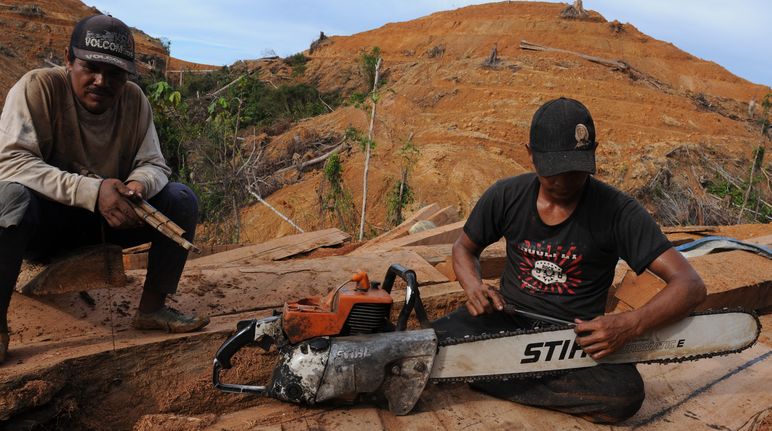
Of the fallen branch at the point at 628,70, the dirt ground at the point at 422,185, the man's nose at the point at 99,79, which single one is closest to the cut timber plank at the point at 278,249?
the dirt ground at the point at 422,185

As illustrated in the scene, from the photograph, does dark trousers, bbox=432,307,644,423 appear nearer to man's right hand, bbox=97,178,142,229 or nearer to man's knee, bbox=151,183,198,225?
man's knee, bbox=151,183,198,225

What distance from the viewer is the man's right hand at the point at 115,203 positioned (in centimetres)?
269

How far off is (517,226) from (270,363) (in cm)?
150

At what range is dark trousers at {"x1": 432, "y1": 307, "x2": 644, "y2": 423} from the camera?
112 inches

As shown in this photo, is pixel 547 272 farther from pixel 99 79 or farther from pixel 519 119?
pixel 519 119

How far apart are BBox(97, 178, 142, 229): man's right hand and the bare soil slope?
757 cm

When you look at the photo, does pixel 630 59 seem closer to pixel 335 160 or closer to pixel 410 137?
pixel 410 137

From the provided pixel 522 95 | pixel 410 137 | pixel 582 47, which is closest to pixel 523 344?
pixel 410 137

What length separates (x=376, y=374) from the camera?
8.61 ft

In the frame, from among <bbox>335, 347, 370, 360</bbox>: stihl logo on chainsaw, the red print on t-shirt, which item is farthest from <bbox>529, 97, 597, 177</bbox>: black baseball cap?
<bbox>335, 347, 370, 360</bbox>: stihl logo on chainsaw

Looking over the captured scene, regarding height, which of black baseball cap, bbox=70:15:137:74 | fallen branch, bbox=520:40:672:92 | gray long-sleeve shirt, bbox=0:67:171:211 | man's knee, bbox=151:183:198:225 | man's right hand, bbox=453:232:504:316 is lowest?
man's right hand, bbox=453:232:504:316

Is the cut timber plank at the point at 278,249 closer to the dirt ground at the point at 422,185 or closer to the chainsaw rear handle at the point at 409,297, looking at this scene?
the dirt ground at the point at 422,185

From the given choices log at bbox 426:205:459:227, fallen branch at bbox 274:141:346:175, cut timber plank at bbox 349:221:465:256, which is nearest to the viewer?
cut timber plank at bbox 349:221:465:256

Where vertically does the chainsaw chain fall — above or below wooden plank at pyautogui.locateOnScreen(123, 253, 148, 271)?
above
